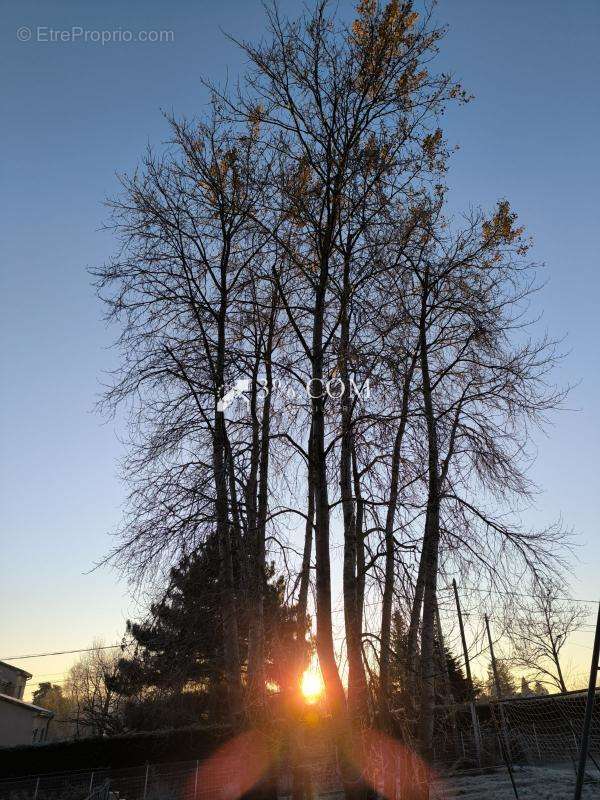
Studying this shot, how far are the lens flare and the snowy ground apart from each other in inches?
312

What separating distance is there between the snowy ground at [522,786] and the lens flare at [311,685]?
7.93 m

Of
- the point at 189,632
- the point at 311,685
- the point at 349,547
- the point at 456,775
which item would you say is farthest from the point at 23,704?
the point at 349,547

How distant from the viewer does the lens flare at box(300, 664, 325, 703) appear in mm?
6445

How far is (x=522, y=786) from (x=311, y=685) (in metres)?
13.7

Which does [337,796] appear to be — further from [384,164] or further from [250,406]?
[384,164]

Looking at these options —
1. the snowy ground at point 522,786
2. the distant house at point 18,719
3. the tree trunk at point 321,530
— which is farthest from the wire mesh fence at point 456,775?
the distant house at point 18,719

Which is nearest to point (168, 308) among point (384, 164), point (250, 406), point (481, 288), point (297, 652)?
point (250, 406)

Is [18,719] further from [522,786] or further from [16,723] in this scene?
[522,786]

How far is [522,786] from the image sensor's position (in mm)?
16469

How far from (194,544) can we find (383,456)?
288cm

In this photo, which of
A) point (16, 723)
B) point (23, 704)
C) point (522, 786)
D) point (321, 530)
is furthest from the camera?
point (23, 704)

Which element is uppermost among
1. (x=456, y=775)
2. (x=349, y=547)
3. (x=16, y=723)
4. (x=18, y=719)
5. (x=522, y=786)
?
(x=349, y=547)

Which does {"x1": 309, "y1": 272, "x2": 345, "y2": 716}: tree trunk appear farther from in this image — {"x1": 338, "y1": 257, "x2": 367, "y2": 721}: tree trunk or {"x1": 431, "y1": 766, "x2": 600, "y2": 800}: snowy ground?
{"x1": 431, "y1": 766, "x2": 600, "y2": 800}: snowy ground

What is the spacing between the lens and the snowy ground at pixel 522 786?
1453cm
